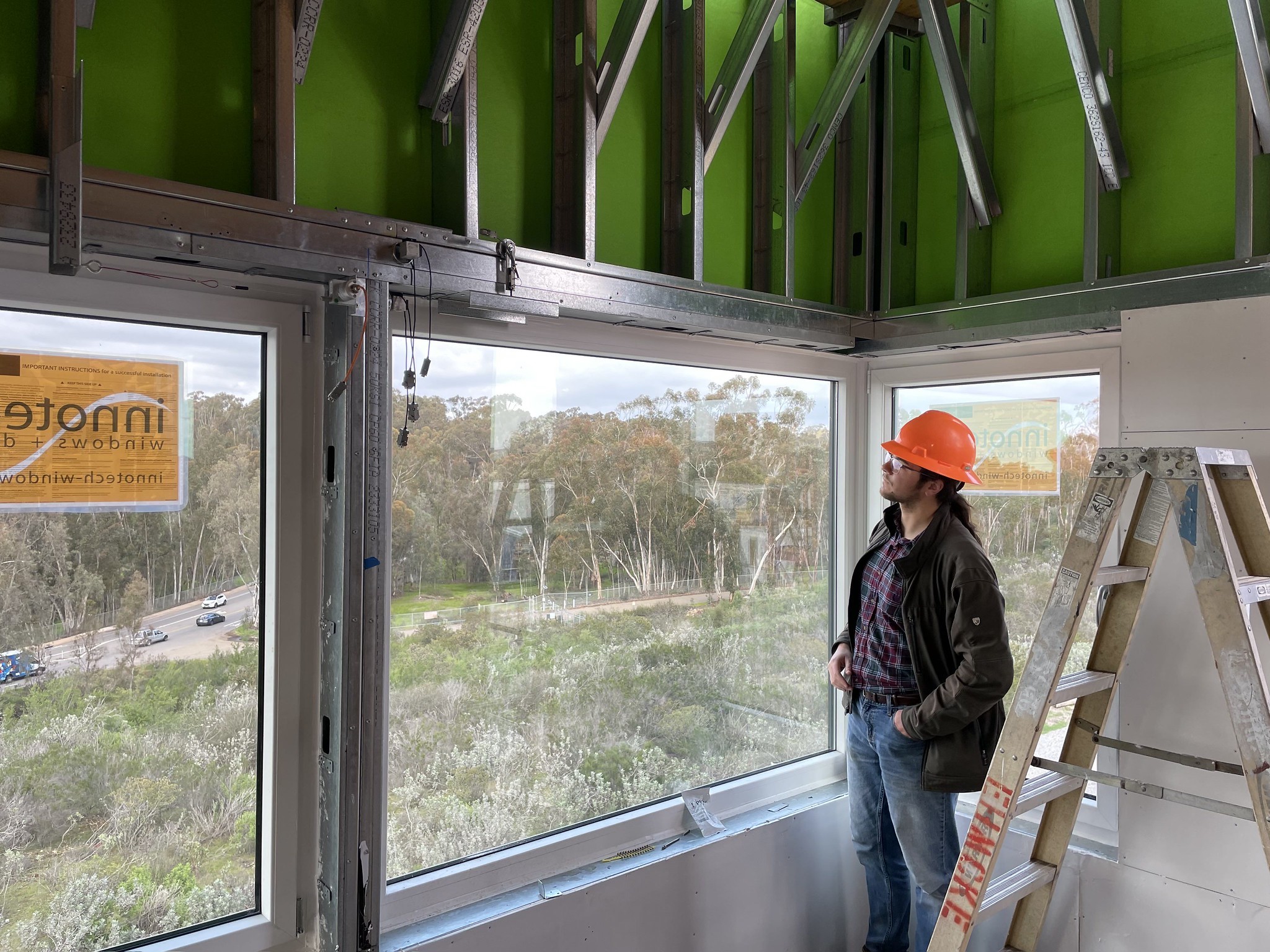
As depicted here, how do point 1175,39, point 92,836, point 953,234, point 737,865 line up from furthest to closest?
point 953,234 < point 737,865 < point 1175,39 < point 92,836

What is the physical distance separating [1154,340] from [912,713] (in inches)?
48.8

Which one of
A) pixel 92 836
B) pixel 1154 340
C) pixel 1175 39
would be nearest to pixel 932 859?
pixel 1154 340

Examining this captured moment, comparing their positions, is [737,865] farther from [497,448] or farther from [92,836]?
[92,836]

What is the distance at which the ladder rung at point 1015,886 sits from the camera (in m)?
2.17

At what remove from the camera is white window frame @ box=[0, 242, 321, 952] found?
6.39ft

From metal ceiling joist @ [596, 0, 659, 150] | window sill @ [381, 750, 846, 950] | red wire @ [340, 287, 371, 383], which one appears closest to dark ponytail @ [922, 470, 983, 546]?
window sill @ [381, 750, 846, 950]

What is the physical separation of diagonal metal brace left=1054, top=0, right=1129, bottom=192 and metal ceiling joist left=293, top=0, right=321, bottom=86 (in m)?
1.84

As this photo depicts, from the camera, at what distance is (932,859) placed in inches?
96.5

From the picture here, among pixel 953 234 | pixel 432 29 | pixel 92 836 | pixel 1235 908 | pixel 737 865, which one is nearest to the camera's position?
pixel 92 836

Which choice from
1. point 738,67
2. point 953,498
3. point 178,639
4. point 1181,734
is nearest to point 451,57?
point 738,67

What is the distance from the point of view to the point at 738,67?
2.54 metres

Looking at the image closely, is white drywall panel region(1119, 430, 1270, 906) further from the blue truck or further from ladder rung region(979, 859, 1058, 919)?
the blue truck

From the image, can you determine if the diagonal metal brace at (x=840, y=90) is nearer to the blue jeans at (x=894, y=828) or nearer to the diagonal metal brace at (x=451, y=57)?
the diagonal metal brace at (x=451, y=57)

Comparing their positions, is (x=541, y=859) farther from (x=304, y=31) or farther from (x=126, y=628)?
(x=304, y=31)
